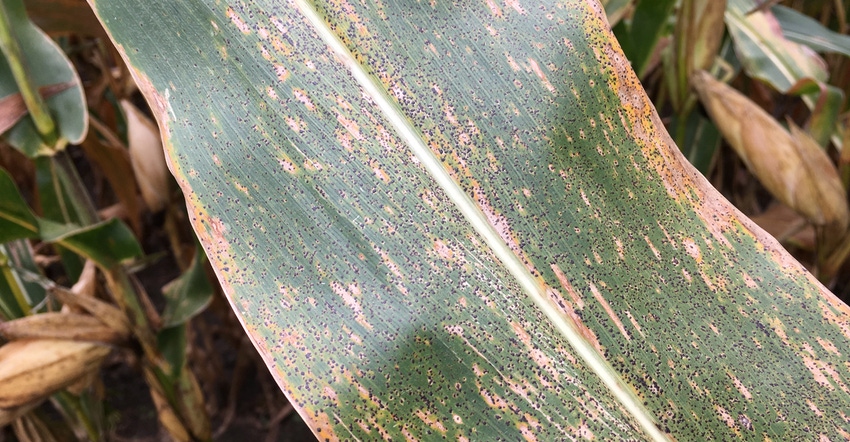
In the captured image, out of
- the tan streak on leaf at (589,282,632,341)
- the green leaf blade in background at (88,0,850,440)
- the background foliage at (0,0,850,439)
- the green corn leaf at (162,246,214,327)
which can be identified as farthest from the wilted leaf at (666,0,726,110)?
the green corn leaf at (162,246,214,327)

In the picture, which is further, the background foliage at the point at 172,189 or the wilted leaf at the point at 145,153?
the wilted leaf at the point at 145,153

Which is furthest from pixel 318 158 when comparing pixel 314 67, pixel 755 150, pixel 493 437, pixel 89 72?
pixel 89 72

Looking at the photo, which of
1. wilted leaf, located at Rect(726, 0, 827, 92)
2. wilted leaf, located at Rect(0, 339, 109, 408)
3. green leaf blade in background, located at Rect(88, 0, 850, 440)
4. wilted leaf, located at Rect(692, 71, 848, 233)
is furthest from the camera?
wilted leaf, located at Rect(726, 0, 827, 92)

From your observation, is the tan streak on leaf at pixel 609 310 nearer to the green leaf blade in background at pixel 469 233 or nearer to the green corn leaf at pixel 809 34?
the green leaf blade in background at pixel 469 233

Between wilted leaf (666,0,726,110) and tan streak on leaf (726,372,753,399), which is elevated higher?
wilted leaf (666,0,726,110)

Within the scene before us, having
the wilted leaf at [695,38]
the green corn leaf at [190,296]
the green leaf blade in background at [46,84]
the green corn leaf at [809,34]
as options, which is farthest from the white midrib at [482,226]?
the green corn leaf at [809,34]

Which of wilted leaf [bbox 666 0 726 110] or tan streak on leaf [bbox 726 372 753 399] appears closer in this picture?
tan streak on leaf [bbox 726 372 753 399]

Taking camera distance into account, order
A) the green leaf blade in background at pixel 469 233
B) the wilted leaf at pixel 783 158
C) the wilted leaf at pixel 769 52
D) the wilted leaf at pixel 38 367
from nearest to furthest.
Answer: the green leaf blade in background at pixel 469 233
the wilted leaf at pixel 38 367
the wilted leaf at pixel 783 158
the wilted leaf at pixel 769 52

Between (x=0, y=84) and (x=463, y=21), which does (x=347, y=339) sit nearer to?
(x=463, y=21)

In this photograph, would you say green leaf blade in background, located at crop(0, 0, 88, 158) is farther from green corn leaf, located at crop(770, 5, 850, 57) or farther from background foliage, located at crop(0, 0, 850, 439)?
green corn leaf, located at crop(770, 5, 850, 57)

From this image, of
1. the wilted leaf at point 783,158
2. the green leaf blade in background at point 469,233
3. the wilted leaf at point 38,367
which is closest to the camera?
the green leaf blade in background at point 469,233
